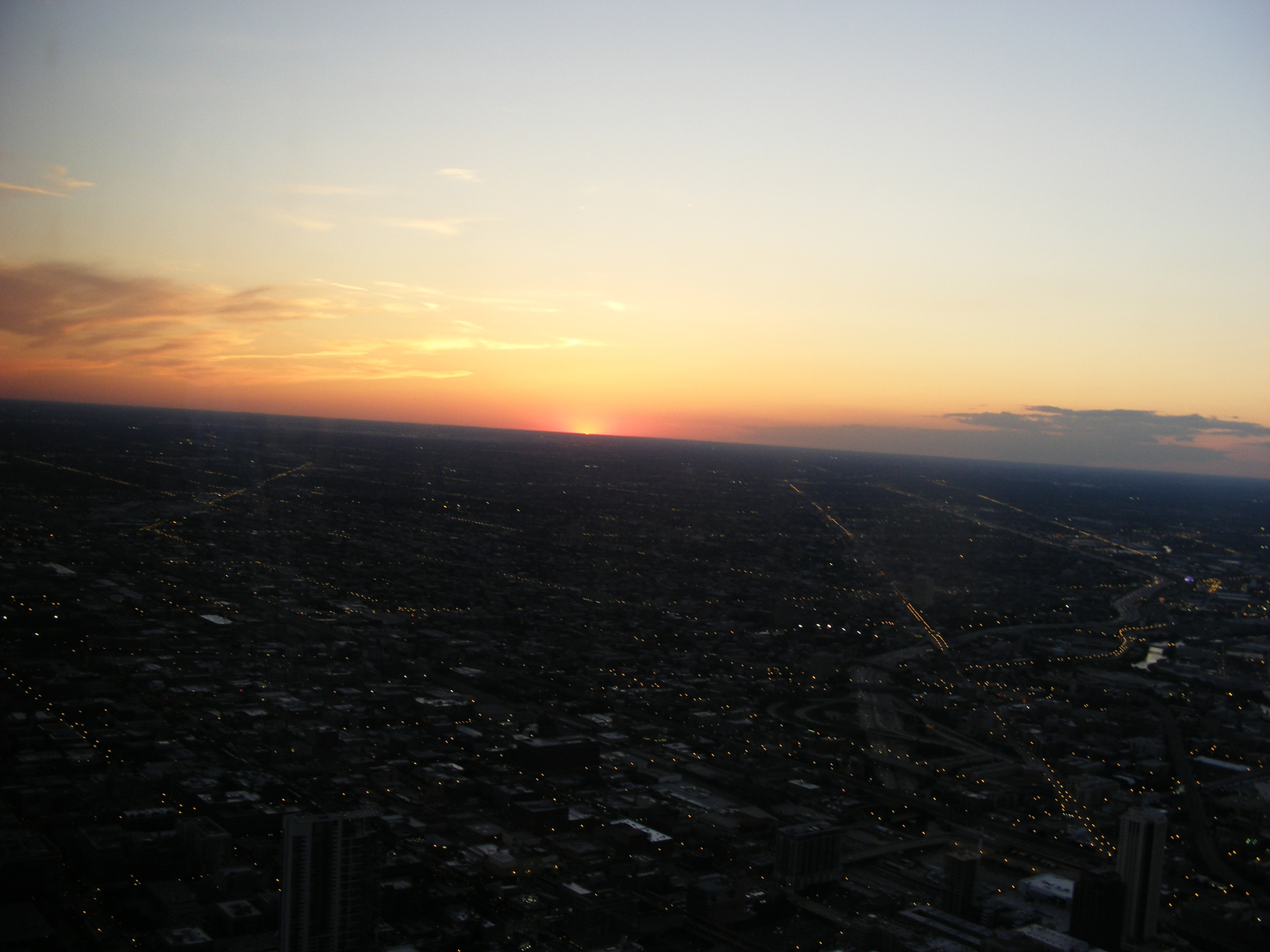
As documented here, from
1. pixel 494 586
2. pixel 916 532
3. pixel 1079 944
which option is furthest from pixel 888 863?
pixel 916 532

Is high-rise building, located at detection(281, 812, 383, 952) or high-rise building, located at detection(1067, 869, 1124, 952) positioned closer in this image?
high-rise building, located at detection(281, 812, 383, 952)

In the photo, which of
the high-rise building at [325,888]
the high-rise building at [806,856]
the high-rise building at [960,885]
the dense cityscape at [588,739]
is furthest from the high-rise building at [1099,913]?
the high-rise building at [325,888]

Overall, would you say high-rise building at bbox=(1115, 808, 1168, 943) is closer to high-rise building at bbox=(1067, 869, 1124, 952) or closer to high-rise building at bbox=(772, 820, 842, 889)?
high-rise building at bbox=(1067, 869, 1124, 952)

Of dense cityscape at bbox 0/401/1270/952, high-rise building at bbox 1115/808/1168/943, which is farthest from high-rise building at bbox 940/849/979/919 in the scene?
high-rise building at bbox 1115/808/1168/943

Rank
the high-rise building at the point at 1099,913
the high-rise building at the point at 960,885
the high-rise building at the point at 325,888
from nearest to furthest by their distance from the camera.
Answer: the high-rise building at the point at 325,888
the high-rise building at the point at 1099,913
the high-rise building at the point at 960,885

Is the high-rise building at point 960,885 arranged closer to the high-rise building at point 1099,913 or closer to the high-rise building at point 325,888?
the high-rise building at point 1099,913

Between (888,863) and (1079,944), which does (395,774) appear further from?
(1079,944)
